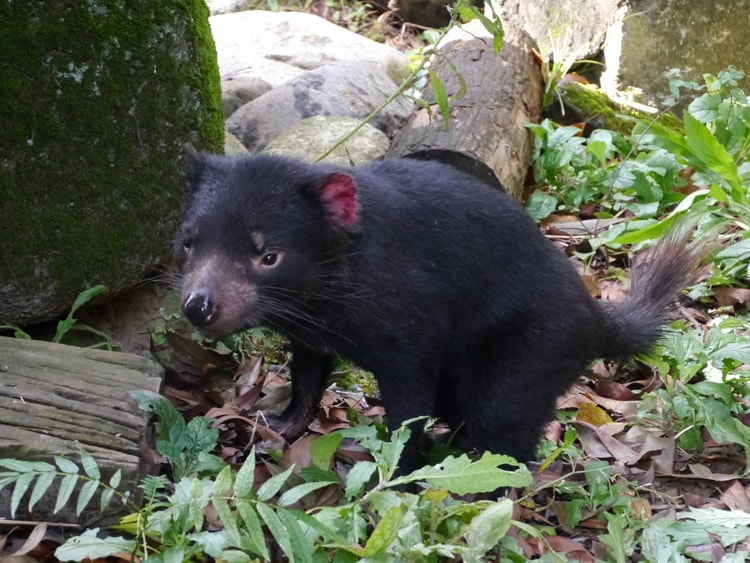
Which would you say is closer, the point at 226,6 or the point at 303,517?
the point at 303,517

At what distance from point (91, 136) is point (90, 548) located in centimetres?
194

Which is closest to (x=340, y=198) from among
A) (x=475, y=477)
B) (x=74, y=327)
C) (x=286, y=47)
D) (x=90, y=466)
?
(x=475, y=477)

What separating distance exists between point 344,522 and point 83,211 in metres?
1.94

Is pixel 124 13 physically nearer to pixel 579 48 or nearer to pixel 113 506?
pixel 113 506

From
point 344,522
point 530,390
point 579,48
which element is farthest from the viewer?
point 579,48

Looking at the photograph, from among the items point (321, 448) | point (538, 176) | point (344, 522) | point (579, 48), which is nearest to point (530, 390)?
point (321, 448)

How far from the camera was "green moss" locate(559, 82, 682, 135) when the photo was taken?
23.1 ft

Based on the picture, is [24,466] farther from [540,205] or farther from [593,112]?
[593,112]

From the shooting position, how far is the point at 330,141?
5926 millimetres

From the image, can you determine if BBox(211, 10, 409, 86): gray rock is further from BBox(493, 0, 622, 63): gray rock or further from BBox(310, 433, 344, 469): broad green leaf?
BBox(310, 433, 344, 469): broad green leaf

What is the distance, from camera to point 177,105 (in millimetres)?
4062

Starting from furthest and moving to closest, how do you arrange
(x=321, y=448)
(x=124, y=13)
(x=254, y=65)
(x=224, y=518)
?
(x=254, y=65)
(x=124, y=13)
(x=321, y=448)
(x=224, y=518)

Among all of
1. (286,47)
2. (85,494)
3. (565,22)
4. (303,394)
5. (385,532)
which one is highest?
(385,532)

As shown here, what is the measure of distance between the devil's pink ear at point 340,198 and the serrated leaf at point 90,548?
127 centimetres
